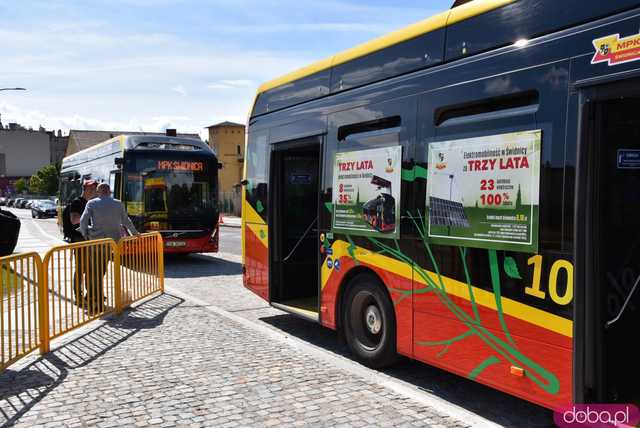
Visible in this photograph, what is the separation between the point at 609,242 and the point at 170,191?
12.2 meters

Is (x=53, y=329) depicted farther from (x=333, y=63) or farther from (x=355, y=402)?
(x=333, y=63)

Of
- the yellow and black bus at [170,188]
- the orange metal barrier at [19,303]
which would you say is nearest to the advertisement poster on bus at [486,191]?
the orange metal barrier at [19,303]

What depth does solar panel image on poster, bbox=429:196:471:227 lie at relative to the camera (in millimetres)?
4492

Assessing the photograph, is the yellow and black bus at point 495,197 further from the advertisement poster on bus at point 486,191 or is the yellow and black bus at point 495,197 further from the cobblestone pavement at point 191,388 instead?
the cobblestone pavement at point 191,388

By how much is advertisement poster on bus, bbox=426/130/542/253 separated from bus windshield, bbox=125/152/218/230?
10639mm

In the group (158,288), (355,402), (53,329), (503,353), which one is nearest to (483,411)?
(503,353)

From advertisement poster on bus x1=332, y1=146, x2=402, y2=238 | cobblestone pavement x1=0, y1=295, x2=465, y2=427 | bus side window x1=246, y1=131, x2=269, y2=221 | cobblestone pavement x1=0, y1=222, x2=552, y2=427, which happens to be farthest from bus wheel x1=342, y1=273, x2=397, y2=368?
bus side window x1=246, y1=131, x2=269, y2=221

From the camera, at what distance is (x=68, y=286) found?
7863mm

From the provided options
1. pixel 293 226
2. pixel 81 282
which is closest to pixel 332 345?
pixel 293 226

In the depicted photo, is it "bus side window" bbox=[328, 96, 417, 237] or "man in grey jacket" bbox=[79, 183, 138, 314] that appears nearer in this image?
"bus side window" bbox=[328, 96, 417, 237]

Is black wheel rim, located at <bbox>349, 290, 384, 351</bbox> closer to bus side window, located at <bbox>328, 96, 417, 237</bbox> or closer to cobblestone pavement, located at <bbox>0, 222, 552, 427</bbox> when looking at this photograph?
cobblestone pavement, located at <bbox>0, 222, 552, 427</bbox>

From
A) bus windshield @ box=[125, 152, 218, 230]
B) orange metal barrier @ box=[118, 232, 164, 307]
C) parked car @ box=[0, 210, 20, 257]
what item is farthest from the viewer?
bus windshield @ box=[125, 152, 218, 230]

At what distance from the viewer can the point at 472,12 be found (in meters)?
4.61

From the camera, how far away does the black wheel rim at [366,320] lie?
5684 millimetres
